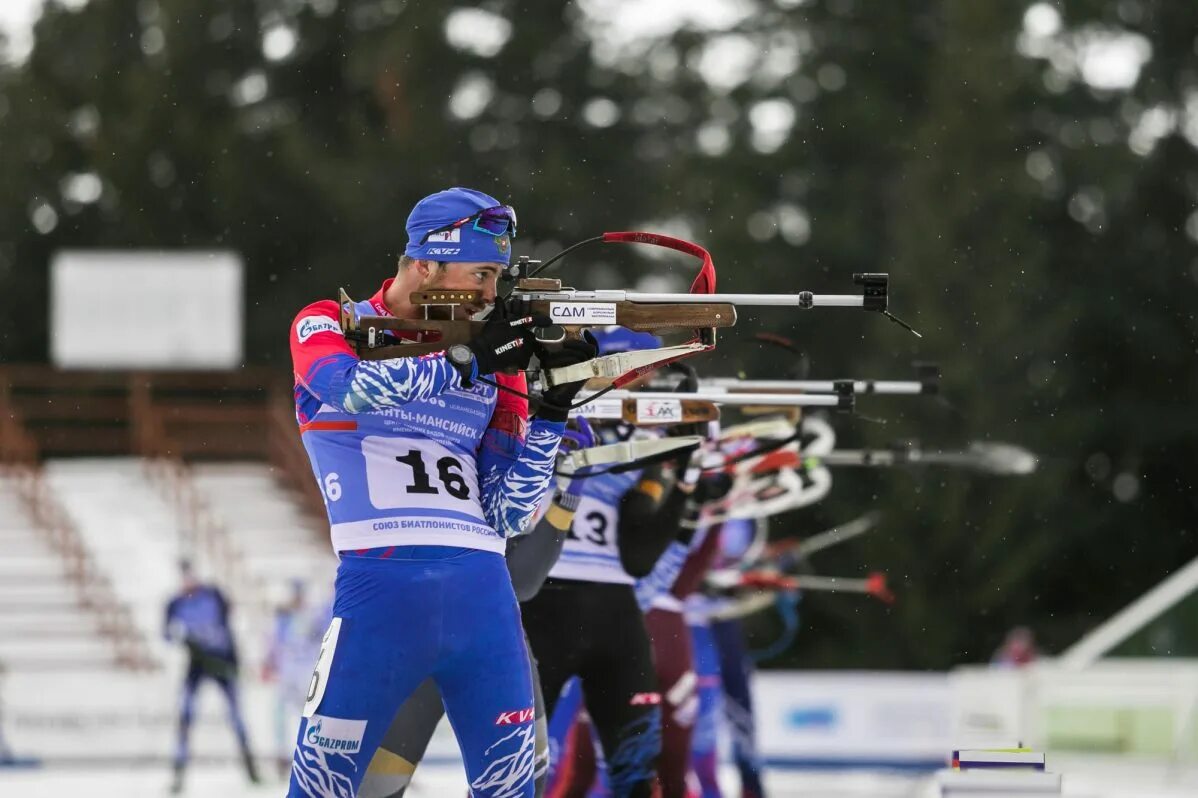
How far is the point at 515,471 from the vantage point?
5.35 metres

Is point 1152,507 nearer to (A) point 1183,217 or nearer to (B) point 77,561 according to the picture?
(A) point 1183,217

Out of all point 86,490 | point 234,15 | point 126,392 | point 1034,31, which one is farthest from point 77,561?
point 1034,31

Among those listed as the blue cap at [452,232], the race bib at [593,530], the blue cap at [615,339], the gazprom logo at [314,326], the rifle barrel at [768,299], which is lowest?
the race bib at [593,530]

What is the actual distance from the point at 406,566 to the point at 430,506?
161 millimetres

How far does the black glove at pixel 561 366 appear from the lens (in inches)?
206

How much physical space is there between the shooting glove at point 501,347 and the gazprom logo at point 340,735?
0.86 meters

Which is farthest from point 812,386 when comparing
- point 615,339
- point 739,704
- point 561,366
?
point 739,704

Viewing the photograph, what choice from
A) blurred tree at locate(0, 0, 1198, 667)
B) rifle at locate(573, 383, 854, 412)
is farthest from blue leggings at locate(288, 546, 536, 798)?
blurred tree at locate(0, 0, 1198, 667)

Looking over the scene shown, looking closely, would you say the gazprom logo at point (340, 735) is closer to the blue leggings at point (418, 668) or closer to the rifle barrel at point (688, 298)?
the blue leggings at point (418, 668)

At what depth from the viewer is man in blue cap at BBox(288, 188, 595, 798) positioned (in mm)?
5055

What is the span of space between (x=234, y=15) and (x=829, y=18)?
A: 11.0m

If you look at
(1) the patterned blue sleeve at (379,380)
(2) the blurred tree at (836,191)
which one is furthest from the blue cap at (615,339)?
(2) the blurred tree at (836,191)

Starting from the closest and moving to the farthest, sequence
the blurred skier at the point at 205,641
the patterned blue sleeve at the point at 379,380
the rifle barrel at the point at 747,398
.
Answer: the patterned blue sleeve at the point at 379,380
the rifle barrel at the point at 747,398
the blurred skier at the point at 205,641

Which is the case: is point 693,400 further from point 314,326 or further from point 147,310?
point 147,310
